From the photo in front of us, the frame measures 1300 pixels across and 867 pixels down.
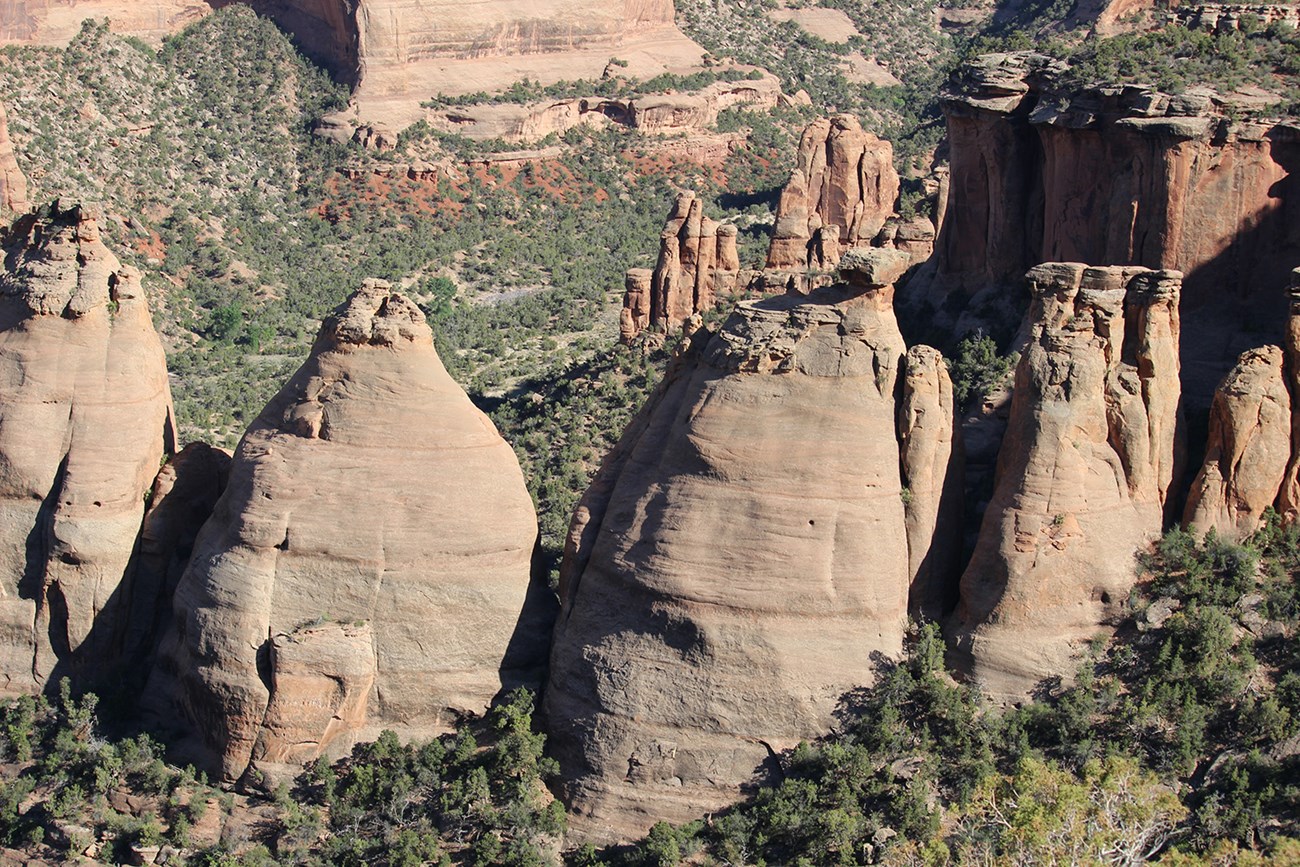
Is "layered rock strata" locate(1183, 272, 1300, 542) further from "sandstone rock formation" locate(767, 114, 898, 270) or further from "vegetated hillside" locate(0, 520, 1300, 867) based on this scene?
"sandstone rock formation" locate(767, 114, 898, 270)

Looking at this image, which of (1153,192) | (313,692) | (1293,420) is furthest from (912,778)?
(1153,192)

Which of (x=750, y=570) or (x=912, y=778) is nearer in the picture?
(x=912, y=778)

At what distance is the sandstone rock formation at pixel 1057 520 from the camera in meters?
28.3

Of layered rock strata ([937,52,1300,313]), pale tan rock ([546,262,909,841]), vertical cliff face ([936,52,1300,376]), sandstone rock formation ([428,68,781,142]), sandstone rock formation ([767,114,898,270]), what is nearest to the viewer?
pale tan rock ([546,262,909,841])

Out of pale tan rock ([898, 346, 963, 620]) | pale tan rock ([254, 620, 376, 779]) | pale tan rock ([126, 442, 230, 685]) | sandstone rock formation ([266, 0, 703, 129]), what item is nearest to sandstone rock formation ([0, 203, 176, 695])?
pale tan rock ([126, 442, 230, 685])

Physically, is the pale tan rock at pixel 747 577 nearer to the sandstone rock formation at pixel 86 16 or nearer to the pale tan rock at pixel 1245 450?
the pale tan rock at pixel 1245 450

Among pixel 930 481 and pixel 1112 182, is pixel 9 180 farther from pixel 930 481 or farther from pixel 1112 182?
pixel 930 481

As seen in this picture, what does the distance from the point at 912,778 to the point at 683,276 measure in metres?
40.5

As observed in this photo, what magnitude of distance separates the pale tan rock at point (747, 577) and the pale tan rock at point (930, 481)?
0.38 m

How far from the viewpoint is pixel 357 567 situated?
29625 mm

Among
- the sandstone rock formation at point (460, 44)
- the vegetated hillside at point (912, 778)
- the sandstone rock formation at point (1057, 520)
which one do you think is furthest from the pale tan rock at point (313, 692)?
the sandstone rock formation at point (460, 44)

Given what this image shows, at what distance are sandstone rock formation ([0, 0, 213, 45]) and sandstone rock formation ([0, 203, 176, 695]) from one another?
87.4m

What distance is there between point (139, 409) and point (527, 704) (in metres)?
9.52

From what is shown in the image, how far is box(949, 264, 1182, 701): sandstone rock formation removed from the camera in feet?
92.9
